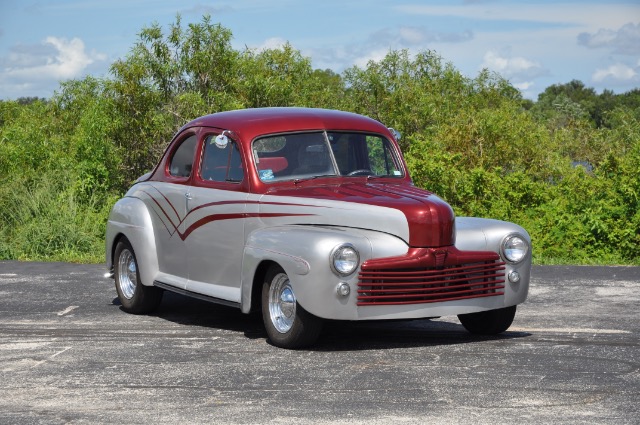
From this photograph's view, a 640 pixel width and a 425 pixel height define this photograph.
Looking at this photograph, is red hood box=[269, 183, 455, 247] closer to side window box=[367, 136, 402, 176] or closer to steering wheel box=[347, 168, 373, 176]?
steering wheel box=[347, 168, 373, 176]

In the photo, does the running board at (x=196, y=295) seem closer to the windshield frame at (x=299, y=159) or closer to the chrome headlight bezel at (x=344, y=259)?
the windshield frame at (x=299, y=159)

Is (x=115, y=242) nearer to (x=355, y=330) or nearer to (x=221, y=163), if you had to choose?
(x=221, y=163)

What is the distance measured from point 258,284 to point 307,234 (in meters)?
0.80

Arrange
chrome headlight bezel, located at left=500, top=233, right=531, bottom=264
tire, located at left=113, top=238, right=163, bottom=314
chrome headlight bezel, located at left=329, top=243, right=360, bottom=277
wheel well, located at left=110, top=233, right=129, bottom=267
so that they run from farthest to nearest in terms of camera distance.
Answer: wheel well, located at left=110, top=233, right=129, bottom=267
tire, located at left=113, top=238, right=163, bottom=314
chrome headlight bezel, located at left=500, top=233, right=531, bottom=264
chrome headlight bezel, located at left=329, top=243, right=360, bottom=277

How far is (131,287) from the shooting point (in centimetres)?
1062

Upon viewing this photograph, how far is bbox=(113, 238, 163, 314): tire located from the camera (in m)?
10.3

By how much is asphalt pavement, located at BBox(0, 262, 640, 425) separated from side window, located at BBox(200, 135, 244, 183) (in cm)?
135

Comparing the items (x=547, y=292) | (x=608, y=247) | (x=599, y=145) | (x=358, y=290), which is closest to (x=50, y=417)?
(x=358, y=290)

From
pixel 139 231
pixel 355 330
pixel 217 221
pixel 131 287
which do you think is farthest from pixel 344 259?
pixel 131 287

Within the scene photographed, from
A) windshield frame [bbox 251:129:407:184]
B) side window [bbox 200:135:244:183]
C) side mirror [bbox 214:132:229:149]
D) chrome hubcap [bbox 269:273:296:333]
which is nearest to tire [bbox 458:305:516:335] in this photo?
windshield frame [bbox 251:129:407:184]

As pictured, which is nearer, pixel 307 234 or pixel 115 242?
pixel 307 234

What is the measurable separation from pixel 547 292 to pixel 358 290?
4309 mm

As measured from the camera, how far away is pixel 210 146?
9727 mm

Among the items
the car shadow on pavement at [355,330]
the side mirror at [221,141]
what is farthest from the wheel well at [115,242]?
the side mirror at [221,141]
